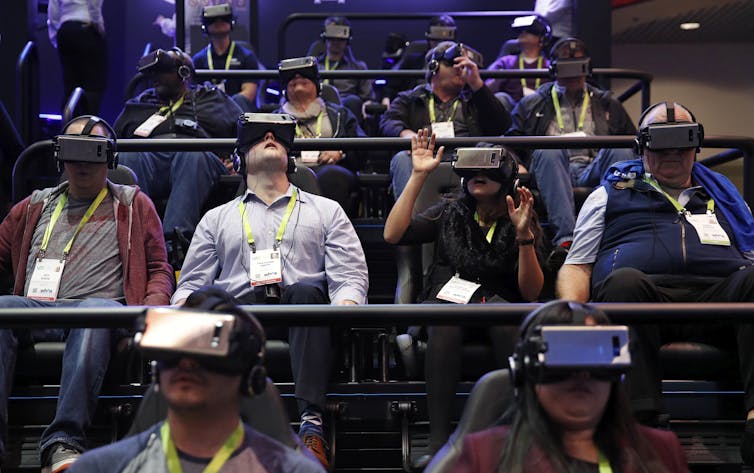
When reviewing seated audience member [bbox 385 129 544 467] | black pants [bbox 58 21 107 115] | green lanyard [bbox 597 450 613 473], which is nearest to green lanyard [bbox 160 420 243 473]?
green lanyard [bbox 597 450 613 473]

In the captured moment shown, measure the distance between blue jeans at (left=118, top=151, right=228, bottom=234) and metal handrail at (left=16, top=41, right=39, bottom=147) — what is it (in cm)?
124

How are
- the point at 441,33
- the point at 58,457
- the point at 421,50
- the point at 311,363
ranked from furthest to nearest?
1. the point at 421,50
2. the point at 441,33
3. the point at 311,363
4. the point at 58,457

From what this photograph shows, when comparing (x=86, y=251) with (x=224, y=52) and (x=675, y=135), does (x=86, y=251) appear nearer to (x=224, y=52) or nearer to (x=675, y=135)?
(x=675, y=135)

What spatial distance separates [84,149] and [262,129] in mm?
638

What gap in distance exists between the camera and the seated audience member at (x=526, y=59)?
7.04 m

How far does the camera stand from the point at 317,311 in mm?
2307

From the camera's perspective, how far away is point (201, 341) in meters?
1.86

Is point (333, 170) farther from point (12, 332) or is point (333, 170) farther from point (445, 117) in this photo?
point (12, 332)

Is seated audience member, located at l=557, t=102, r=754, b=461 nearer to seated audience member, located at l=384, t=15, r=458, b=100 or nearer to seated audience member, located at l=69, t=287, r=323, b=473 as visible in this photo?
seated audience member, located at l=69, t=287, r=323, b=473

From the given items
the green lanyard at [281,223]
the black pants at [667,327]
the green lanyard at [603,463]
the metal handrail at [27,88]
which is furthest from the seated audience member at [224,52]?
the green lanyard at [603,463]

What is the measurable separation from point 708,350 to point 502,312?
1.22 metres

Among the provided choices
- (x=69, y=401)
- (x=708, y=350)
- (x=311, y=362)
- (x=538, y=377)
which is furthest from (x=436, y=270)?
(x=538, y=377)

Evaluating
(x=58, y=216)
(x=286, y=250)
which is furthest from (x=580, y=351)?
(x=58, y=216)

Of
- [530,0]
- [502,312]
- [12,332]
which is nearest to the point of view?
[502,312]
